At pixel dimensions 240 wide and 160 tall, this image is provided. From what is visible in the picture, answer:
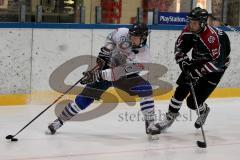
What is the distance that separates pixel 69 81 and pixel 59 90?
5.9 inches

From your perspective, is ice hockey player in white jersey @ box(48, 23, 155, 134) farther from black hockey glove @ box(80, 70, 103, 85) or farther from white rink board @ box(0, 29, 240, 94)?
white rink board @ box(0, 29, 240, 94)

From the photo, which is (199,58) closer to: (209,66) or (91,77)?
(209,66)

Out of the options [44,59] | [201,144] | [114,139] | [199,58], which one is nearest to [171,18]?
[44,59]

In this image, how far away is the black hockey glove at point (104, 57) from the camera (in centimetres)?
446

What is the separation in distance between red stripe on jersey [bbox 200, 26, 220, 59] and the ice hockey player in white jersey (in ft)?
1.58

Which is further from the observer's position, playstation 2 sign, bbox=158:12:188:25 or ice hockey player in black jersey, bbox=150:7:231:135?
playstation 2 sign, bbox=158:12:188:25

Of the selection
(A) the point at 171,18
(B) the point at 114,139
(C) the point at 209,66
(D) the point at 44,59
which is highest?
(A) the point at 171,18

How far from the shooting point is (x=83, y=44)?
636 centimetres

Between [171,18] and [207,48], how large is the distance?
2603mm

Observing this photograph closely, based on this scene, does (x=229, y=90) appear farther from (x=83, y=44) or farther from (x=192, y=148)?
(x=192, y=148)

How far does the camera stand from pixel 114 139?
454cm

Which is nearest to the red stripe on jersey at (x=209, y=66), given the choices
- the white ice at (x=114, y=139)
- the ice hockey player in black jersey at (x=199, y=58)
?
the ice hockey player in black jersey at (x=199, y=58)

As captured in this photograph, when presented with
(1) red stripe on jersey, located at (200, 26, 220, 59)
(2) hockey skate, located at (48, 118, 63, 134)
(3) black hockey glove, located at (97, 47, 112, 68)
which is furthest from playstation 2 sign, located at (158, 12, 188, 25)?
(2) hockey skate, located at (48, 118, 63, 134)

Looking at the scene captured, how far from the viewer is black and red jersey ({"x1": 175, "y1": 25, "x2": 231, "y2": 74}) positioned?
4.52m
